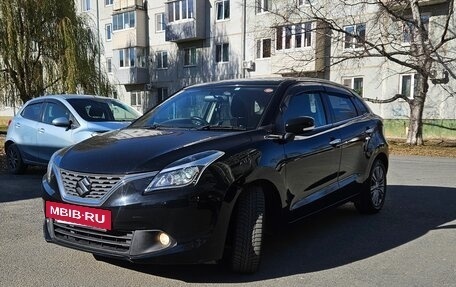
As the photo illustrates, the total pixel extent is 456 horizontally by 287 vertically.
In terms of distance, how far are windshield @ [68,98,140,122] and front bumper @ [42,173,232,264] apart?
556cm

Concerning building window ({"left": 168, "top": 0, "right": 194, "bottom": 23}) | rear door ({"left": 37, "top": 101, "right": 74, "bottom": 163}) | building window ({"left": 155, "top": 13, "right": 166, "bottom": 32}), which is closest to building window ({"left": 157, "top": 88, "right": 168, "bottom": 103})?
building window ({"left": 155, "top": 13, "right": 166, "bottom": 32})

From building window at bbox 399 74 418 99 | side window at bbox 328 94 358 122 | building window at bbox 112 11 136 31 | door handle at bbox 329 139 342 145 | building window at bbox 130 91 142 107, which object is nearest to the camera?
door handle at bbox 329 139 342 145

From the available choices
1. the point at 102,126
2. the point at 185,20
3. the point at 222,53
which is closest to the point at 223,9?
the point at 222,53

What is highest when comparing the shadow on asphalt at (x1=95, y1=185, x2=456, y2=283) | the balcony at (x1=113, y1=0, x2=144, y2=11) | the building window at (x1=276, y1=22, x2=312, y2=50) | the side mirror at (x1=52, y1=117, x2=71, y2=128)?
the balcony at (x1=113, y1=0, x2=144, y2=11)

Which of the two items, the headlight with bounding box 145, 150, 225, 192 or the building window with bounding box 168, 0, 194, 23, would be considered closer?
the headlight with bounding box 145, 150, 225, 192

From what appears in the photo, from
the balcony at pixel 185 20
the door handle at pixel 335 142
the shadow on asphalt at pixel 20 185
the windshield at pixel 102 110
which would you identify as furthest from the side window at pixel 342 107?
the balcony at pixel 185 20

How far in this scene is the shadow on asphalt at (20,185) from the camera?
297 inches

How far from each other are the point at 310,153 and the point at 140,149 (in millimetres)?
1822

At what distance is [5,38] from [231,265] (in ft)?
66.9

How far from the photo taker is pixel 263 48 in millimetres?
30250

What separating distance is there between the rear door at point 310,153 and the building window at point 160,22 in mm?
33703

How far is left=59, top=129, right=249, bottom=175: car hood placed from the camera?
354 cm

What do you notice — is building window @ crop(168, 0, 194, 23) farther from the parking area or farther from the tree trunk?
the parking area

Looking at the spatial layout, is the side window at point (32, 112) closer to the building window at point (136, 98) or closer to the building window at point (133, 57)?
the building window at point (133, 57)
